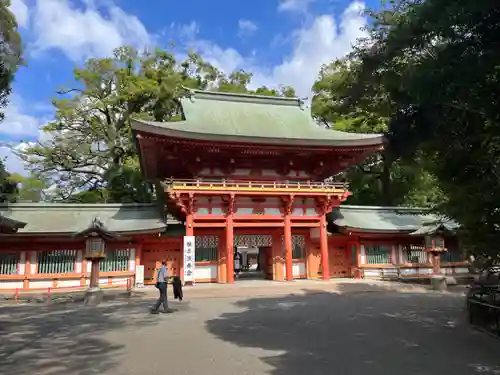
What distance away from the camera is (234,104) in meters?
26.1

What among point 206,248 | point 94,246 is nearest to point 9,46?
point 94,246

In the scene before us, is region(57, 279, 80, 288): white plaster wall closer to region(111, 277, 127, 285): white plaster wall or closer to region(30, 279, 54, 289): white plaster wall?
region(30, 279, 54, 289): white plaster wall

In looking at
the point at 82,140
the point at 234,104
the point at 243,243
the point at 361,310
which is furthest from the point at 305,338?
the point at 82,140

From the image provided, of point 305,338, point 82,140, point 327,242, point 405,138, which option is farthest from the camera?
point 82,140

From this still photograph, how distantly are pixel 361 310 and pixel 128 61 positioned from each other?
30.0 meters

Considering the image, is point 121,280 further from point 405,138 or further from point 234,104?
point 405,138

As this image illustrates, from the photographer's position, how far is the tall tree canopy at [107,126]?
3198cm

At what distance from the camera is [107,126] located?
33.4 metres

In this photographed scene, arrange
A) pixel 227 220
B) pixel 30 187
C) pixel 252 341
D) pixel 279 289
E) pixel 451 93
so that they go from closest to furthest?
pixel 451 93 → pixel 252 341 → pixel 279 289 → pixel 227 220 → pixel 30 187

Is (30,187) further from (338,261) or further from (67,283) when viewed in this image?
(338,261)

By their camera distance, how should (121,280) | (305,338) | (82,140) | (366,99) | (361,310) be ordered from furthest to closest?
(82,140) < (121,280) < (361,310) < (305,338) < (366,99)

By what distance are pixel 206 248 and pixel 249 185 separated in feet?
13.6

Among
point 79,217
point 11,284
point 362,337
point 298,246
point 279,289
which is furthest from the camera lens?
point 298,246

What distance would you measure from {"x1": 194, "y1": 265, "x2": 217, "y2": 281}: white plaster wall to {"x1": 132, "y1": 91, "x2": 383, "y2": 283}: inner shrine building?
0.05 metres
